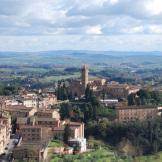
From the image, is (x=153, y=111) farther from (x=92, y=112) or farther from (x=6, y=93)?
(x=6, y=93)

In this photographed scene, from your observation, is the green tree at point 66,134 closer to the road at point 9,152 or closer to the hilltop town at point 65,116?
the hilltop town at point 65,116

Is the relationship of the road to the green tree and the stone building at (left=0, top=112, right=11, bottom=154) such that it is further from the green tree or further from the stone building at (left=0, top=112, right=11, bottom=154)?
the green tree

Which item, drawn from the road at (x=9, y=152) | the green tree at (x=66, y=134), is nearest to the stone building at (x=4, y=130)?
the road at (x=9, y=152)

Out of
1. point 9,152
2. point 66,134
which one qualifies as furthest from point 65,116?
point 9,152

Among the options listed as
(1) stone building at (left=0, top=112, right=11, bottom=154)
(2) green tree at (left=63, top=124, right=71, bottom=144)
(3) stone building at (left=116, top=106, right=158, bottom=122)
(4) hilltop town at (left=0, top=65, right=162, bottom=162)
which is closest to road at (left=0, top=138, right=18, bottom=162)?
(4) hilltop town at (left=0, top=65, right=162, bottom=162)

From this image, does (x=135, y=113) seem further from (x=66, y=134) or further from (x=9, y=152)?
(x=9, y=152)

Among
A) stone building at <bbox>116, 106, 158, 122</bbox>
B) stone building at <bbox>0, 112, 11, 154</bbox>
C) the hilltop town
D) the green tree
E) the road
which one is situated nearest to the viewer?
the road

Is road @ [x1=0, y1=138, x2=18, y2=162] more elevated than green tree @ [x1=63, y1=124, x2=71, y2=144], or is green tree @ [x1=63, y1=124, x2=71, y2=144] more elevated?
green tree @ [x1=63, y1=124, x2=71, y2=144]

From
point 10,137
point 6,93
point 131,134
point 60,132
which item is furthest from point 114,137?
point 6,93
